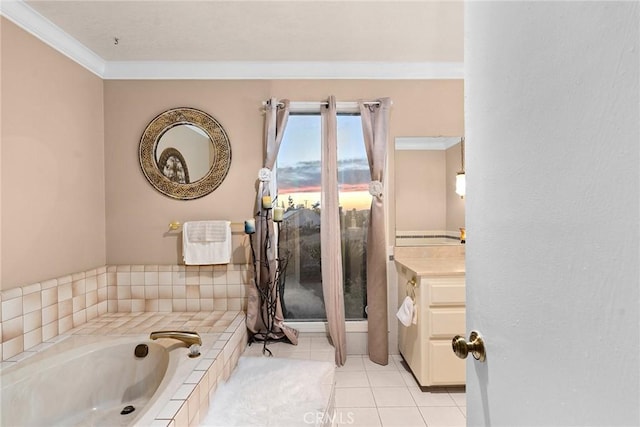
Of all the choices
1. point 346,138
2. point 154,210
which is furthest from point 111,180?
point 346,138

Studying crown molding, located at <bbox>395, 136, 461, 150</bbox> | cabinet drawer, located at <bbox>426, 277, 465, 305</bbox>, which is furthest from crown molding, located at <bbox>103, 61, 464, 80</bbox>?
cabinet drawer, located at <bbox>426, 277, 465, 305</bbox>

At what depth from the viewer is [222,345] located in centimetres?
198

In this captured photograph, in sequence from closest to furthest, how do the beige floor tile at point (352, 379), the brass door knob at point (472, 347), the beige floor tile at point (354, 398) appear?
the brass door knob at point (472, 347) < the beige floor tile at point (354, 398) < the beige floor tile at point (352, 379)

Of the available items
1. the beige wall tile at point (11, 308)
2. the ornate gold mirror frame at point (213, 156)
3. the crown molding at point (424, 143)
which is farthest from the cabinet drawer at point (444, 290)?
the beige wall tile at point (11, 308)

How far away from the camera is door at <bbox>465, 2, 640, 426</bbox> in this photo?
39cm

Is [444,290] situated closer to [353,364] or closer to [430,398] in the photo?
[430,398]

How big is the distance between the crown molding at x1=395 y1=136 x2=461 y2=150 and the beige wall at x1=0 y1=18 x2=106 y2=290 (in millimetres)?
2440

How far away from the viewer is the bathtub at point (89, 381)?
1577 mm

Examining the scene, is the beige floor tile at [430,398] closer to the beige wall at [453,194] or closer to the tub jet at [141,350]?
the beige wall at [453,194]

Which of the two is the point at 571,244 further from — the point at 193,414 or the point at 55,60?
the point at 55,60

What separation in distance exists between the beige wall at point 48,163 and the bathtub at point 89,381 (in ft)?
1.67

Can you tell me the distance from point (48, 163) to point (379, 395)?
2638 millimetres

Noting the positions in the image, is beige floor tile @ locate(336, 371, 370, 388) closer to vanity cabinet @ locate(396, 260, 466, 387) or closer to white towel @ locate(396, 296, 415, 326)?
vanity cabinet @ locate(396, 260, 466, 387)

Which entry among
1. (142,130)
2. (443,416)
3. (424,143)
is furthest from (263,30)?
(443,416)
